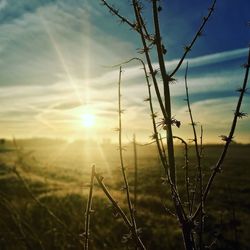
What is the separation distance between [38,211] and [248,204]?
70.4ft

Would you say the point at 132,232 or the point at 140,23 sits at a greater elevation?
the point at 140,23

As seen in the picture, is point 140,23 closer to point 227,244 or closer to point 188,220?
point 188,220

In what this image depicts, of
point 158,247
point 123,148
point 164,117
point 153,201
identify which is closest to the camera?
point 164,117

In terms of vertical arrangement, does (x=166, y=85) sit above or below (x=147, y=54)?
below

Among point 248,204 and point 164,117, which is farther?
point 248,204

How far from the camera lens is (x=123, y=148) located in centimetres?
184

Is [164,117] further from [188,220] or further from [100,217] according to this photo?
[100,217]

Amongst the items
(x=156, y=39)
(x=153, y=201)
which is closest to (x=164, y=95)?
(x=156, y=39)

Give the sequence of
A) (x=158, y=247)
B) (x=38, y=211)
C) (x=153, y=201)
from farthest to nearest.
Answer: (x=153, y=201), (x=38, y=211), (x=158, y=247)

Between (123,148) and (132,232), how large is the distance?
51 centimetres

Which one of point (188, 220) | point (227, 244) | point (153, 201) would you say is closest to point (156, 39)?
point (188, 220)

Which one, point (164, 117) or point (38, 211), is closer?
point (164, 117)

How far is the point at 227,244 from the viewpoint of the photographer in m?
16.8

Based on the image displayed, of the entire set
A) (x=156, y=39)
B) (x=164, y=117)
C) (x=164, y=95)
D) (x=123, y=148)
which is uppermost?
(x=156, y=39)
